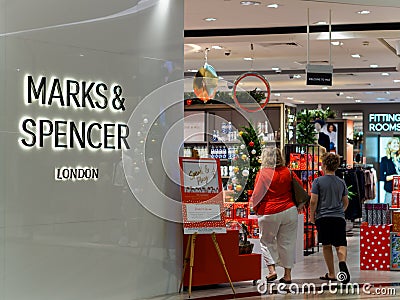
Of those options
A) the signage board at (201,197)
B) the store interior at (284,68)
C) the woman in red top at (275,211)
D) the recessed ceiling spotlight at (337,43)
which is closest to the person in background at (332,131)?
the store interior at (284,68)

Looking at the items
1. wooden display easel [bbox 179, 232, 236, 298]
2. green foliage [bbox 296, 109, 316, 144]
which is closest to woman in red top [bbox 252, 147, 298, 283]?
wooden display easel [bbox 179, 232, 236, 298]

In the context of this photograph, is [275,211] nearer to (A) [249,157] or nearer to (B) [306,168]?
(A) [249,157]

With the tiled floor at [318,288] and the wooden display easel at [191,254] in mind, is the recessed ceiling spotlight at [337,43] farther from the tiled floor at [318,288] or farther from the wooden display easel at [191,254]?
the wooden display easel at [191,254]

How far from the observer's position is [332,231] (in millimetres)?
9203

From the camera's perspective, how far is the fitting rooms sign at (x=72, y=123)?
684 centimetres

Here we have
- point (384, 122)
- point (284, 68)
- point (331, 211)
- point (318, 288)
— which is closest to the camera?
point (318, 288)

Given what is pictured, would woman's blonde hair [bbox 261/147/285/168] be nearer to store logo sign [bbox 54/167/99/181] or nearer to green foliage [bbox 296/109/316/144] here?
store logo sign [bbox 54/167/99/181]

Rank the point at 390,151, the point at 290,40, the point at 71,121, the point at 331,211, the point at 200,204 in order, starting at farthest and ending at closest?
the point at 390,151 < the point at 290,40 < the point at 331,211 < the point at 200,204 < the point at 71,121

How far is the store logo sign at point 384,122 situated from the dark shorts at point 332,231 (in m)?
19.6

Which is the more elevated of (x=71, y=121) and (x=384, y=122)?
(x=384, y=122)

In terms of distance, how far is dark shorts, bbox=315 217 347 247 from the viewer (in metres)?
9.20

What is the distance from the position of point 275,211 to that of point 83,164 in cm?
255

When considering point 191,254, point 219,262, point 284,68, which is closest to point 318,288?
point 219,262

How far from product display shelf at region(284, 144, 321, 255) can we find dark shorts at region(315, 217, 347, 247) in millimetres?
2853
